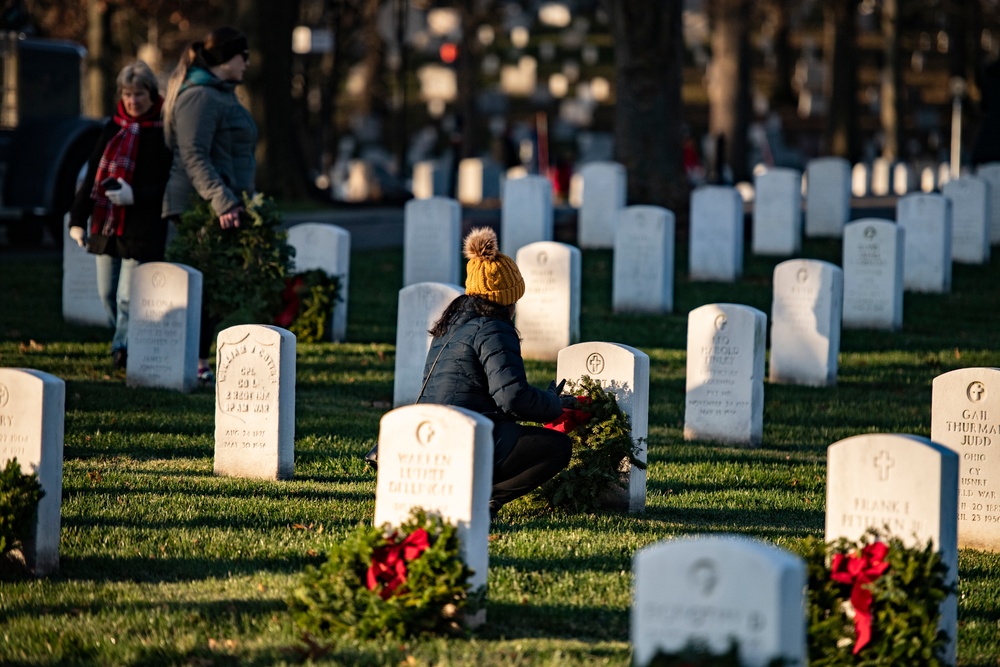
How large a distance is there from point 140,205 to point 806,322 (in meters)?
5.08

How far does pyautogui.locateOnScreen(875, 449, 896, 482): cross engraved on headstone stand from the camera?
5.12 metres

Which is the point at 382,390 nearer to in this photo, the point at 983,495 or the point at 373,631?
the point at 983,495

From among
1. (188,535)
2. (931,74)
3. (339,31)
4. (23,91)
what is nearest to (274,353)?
(188,535)

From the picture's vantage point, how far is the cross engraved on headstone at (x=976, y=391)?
682 centimetres

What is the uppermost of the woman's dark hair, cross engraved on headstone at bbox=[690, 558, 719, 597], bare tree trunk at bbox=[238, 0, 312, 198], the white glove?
bare tree trunk at bbox=[238, 0, 312, 198]

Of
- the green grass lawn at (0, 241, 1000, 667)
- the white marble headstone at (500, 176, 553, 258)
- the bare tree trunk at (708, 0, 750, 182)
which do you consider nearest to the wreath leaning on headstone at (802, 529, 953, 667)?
the green grass lawn at (0, 241, 1000, 667)

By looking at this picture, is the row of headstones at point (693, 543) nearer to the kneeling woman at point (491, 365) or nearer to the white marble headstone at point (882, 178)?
the kneeling woman at point (491, 365)

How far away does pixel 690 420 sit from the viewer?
950 cm

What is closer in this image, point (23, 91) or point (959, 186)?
point (23, 91)

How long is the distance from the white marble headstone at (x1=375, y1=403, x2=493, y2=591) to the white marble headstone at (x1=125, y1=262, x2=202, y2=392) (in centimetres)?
450

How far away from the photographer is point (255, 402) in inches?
307

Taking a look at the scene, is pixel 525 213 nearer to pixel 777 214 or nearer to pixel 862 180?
pixel 777 214

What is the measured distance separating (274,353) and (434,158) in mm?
42657

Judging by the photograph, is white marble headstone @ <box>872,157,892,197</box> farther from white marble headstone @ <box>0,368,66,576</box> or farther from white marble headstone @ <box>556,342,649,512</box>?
white marble headstone @ <box>0,368,66,576</box>
